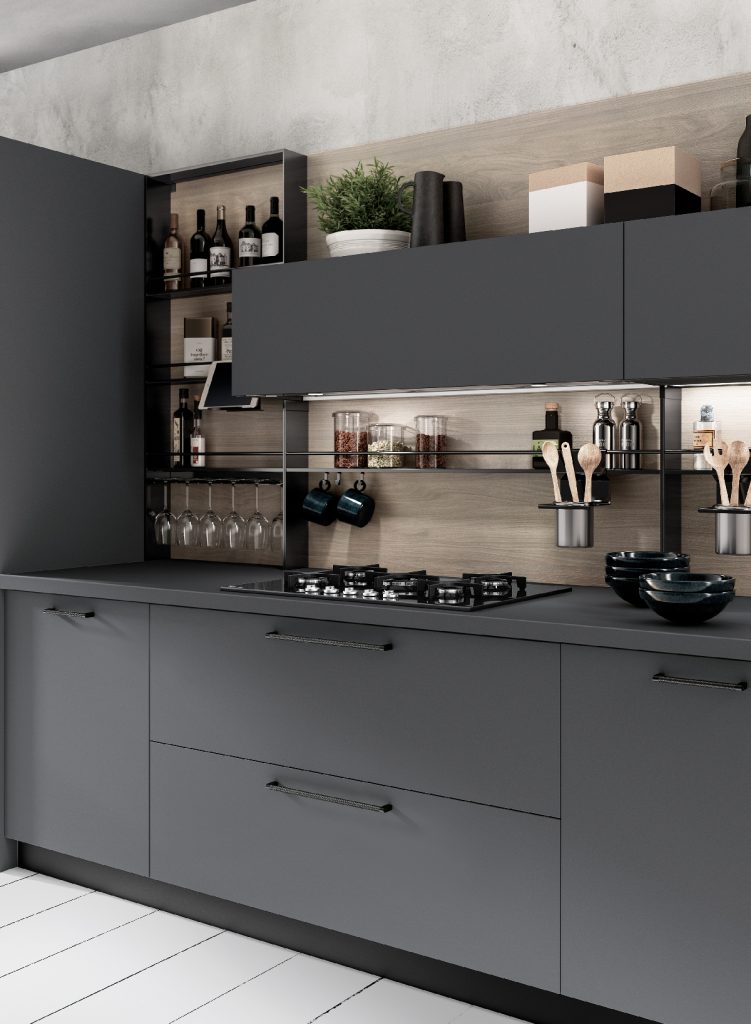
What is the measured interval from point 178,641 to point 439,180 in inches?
57.0

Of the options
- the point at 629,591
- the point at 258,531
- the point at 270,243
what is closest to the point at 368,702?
the point at 629,591

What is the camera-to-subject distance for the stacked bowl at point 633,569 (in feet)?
8.30

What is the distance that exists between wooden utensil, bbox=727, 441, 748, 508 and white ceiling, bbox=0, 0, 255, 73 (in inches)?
89.8

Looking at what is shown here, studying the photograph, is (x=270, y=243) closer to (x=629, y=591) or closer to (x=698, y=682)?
(x=629, y=591)

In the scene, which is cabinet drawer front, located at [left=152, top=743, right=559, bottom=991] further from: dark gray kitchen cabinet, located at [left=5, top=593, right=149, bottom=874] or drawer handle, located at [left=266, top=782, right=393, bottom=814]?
dark gray kitchen cabinet, located at [left=5, top=593, right=149, bottom=874]

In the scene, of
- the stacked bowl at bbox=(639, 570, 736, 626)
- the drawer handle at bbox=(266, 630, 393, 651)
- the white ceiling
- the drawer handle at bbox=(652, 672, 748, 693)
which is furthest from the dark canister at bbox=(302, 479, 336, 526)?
the white ceiling

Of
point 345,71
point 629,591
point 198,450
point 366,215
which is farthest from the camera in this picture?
point 198,450

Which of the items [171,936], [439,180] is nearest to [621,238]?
[439,180]

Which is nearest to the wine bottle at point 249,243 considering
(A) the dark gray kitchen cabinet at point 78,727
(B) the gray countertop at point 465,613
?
(B) the gray countertop at point 465,613

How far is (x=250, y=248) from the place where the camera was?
137 inches

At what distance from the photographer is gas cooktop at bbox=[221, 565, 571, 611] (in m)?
2.62

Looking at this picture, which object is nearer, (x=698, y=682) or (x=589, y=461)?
(x=698, y=682)

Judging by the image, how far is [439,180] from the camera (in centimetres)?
297

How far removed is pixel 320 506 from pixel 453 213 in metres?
0.99
